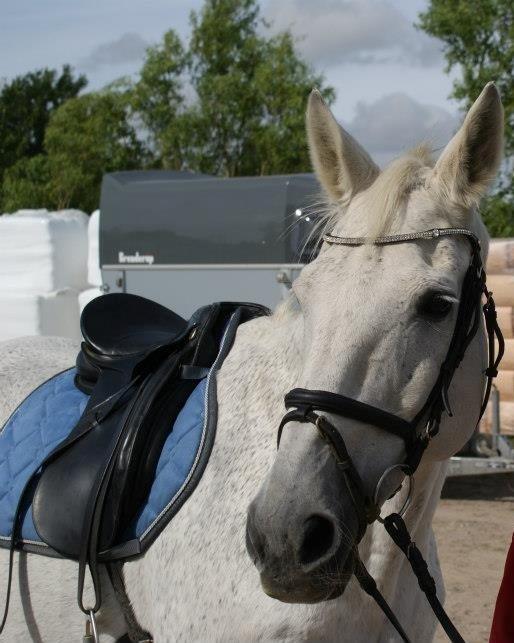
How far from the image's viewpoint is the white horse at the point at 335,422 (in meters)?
1.95

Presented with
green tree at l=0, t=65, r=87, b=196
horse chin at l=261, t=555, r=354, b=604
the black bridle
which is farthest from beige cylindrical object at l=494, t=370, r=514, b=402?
green tree at l=0, t=65, r=87, b=196

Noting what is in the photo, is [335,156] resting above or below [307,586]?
above

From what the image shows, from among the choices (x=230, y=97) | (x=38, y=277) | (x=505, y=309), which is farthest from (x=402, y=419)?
(x=230, y=97)

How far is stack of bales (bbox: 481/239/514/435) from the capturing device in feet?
27.5

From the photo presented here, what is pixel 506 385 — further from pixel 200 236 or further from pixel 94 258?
pixel 94 258

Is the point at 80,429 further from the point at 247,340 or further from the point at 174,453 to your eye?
the point at 247,340

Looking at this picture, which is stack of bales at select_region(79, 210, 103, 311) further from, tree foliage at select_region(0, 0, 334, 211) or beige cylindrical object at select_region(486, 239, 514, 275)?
tree foliage at select_region(0, 0, 334, 211)

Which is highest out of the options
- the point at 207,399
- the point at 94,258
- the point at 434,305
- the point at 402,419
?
the point at 434,305

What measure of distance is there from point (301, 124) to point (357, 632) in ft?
56.4

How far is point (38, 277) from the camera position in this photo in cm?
974

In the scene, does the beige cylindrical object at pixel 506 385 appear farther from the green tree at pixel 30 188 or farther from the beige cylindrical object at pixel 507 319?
the green tree at pixel 30 188

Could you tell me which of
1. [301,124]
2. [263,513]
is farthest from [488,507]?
[301,124]

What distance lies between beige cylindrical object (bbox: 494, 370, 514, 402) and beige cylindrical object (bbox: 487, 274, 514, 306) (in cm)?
68

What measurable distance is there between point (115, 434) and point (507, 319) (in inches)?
256
